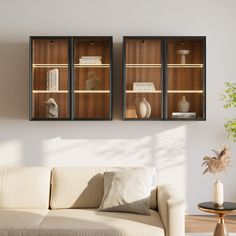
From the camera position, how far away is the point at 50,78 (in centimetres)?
515

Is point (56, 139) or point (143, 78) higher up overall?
point (143, 78)

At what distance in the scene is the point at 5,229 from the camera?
3.41m

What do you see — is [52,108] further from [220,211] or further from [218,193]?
[220,211]

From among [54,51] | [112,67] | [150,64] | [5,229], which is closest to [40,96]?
[54,51]

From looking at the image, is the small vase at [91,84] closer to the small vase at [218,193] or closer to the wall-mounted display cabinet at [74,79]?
Result: the wall-mounted display cabinet at [74,79]

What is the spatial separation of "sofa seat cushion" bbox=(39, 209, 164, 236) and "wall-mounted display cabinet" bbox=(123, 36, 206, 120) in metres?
1.66

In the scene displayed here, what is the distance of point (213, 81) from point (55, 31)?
195 centimetres

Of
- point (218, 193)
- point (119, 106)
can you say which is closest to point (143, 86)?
point (119, 106)

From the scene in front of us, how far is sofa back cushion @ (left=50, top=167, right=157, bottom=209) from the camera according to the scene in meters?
4.04

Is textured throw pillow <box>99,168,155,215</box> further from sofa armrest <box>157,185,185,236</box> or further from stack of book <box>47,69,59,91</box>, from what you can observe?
stack of book <box>47,69,59,91</box>

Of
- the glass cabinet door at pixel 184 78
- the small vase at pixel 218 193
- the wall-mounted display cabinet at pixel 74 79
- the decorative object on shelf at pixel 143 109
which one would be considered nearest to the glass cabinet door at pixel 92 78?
the wall-mounted display cabinet at pixel 74 79

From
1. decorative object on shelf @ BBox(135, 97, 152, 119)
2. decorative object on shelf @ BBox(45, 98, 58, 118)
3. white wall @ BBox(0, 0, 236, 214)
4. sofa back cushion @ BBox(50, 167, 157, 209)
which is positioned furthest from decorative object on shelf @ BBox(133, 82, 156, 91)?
sofa back cushion @ BBox(50, 167, 157, 209)

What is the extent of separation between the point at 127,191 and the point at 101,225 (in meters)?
0.49

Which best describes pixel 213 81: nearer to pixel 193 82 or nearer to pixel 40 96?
pixel 193 82
